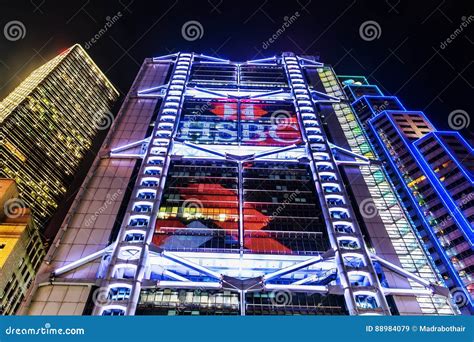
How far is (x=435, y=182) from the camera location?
71750 millimetres

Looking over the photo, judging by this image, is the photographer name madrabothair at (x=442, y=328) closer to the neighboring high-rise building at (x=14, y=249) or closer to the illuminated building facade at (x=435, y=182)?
the illuminated building facade at (x=435, y=182)

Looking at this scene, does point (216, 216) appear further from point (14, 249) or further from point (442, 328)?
point (14, 249)

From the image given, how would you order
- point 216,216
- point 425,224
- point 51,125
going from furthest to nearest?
point 51,125, point 425,224, point 216,216

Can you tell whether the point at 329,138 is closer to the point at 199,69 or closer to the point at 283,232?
the point at 283,232

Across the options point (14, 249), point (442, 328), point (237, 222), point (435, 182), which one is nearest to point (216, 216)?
point (237, 222)

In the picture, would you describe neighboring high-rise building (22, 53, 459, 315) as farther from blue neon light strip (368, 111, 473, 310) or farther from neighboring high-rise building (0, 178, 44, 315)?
neighboring high-rise building (0, 178, 44, 315)

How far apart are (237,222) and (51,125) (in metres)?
112

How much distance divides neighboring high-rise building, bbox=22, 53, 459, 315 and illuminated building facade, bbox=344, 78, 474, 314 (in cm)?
2100

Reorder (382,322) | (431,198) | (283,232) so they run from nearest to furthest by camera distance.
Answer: (382,322)
(283,232)
(431,198)

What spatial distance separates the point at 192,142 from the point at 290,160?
11.0 meters

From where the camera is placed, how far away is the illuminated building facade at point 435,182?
198ft

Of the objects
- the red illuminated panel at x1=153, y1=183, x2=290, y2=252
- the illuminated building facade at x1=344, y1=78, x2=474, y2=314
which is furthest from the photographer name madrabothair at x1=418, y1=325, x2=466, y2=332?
the illuminated building facade at x1=344, y1=78, x2=474, y2=314

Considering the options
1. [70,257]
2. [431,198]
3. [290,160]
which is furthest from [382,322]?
[431,198]

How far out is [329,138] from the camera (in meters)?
49.0
